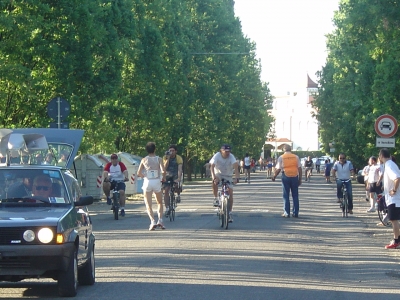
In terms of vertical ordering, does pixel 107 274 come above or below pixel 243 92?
below

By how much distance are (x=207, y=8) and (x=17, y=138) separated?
179 ft

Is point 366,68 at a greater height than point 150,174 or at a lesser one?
greater

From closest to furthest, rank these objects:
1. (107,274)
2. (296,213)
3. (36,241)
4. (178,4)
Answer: (36,241), (107,274), (296,213), (178,4)

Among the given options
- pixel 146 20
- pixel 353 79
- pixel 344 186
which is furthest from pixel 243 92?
pixel 344 186

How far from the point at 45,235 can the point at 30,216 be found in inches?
13.6

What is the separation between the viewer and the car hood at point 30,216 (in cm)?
929

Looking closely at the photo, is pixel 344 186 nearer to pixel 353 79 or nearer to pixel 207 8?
pixel 353 79

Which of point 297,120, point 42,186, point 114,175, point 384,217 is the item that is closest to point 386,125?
point 384,217

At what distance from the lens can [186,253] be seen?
14641 mm

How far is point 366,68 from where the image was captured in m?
46.0

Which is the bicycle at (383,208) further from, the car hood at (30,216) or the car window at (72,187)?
the car hood at (30,216)

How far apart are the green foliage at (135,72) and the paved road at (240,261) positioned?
29.2ft

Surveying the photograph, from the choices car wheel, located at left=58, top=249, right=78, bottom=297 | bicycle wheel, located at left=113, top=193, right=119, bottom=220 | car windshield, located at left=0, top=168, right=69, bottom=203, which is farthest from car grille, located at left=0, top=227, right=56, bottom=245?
bicycle wheel, located at left=113, top=193, right=119, bottom=220

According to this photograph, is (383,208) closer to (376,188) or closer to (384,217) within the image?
(384,217)
